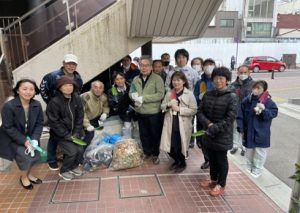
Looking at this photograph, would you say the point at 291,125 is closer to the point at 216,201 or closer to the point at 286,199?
the point at 286,199

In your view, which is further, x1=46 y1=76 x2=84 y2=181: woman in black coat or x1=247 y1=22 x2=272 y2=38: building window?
x1=247 y1=22 x2=272 y2=38: building window

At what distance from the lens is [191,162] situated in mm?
4598

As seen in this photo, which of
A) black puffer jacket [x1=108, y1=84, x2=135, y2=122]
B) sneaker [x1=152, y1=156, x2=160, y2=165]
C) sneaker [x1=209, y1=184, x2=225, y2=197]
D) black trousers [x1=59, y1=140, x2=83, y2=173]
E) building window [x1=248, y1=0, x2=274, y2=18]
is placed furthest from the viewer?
building window [x1=248, y1=0, x2=274, y2=18]

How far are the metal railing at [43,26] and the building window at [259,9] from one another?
3297 centimetres

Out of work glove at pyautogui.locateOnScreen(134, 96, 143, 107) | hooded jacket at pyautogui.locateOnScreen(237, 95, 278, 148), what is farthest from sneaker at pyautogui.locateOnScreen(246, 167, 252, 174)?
work glove at pyautogui.locateOnScreen(134, 96, 143, 107)

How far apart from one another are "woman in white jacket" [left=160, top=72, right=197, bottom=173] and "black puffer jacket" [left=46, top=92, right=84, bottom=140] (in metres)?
1.27

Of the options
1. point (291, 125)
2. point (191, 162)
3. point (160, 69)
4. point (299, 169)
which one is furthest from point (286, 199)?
point (291, 125)

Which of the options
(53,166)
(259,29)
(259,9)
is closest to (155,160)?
(53,166)

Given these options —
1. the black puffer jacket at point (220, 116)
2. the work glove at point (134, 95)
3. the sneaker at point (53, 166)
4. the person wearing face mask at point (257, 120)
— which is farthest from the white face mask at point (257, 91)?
the sneaker at point (53, 166)

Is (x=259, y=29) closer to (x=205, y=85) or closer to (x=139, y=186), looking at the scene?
(x=205, y=85)

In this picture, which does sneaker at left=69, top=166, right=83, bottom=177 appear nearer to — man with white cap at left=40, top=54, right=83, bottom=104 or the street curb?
man with white cap at left=40, top=54, right=83, bottom=104

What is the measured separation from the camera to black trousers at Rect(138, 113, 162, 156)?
14.2 feet

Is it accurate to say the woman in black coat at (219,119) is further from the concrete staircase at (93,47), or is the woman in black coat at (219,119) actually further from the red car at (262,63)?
the red car at (262,63)

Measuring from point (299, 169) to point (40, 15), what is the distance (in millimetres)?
5825
